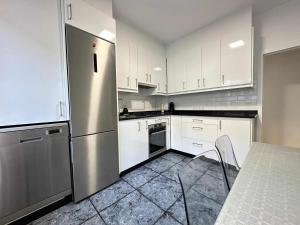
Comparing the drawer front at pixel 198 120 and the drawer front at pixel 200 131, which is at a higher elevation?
the drawer front at pixel 198 120

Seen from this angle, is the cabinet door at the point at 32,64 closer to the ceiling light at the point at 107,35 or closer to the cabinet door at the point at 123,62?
the ceiling light at the point at 107,35

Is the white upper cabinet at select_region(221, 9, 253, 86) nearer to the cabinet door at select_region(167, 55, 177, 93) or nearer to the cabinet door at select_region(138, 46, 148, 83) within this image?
the cabinet door at select_region(167, 55, 177, 93)

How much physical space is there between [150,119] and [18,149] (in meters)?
1.81

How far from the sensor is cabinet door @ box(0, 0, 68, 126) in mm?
1203

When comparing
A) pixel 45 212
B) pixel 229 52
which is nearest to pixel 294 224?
pixel 45 212

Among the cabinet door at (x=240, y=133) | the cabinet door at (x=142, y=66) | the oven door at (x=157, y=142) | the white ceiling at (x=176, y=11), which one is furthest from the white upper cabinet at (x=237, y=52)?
Answer: the oven door at (x=157, y=142)

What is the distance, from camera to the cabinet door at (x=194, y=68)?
2697mm

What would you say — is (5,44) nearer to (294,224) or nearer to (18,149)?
(18,149)

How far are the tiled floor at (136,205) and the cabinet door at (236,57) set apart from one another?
173cm

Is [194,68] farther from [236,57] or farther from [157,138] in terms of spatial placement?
[157,138]

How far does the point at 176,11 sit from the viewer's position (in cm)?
213

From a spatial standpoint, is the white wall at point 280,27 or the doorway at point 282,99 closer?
the white wall at point 280,27

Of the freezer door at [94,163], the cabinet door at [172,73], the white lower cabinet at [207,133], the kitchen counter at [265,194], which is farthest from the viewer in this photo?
the cabinet door at [172,73]

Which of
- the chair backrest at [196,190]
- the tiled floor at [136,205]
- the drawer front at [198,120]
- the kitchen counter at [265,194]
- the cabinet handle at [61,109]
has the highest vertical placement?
the cabinet handle at [61,109]
